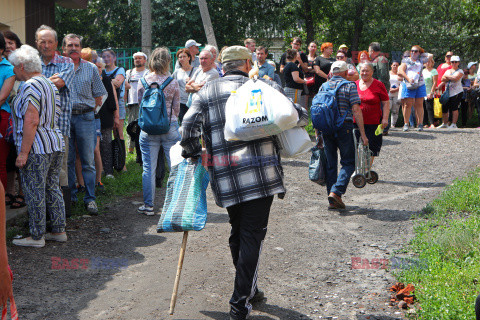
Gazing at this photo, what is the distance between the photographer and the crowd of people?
4.54 metres

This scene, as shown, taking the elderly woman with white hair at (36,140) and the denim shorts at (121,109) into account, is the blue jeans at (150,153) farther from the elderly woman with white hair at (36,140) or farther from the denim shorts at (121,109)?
the denim shorts at (121,109)

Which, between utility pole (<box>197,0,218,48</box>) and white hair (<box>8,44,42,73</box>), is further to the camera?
utility pole (<box>197,0,218,48</box>)

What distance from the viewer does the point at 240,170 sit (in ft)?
14.8

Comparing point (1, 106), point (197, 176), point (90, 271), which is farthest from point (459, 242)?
point (1, 106)

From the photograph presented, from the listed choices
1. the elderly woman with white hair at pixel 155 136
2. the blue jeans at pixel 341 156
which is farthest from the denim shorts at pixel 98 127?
the blue jeans at pixel 341 156

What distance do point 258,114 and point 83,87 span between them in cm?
382

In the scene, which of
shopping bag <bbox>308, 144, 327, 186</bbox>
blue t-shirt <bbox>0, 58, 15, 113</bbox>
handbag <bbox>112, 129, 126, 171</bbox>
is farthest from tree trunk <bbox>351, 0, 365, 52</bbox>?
blue t-shirt <bbox>0, 58, 15, 113</bbox>

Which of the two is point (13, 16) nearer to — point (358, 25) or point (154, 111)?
point (154, 111)

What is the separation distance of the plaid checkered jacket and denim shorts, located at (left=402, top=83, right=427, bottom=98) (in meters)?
11.1

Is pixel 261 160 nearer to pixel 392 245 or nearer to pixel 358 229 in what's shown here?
pixel 392 245

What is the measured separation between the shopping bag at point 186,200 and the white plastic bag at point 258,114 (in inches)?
21.6

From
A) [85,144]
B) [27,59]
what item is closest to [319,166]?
[85,144]

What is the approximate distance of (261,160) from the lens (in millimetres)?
4504

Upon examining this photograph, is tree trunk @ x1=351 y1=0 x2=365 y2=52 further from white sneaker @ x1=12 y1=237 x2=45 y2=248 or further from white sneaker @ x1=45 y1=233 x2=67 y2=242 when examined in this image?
white sneaker @ x1=12 y1=237 x2=45 y2=248
